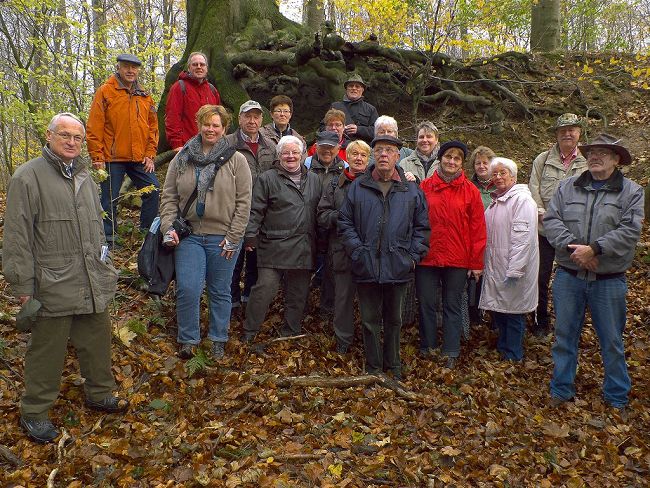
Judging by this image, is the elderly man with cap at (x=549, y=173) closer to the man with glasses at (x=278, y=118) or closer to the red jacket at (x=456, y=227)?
the red jacket at (x=456, y=227)

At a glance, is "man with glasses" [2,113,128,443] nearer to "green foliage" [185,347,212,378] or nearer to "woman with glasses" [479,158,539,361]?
"green foliage" [185,347,212,378]

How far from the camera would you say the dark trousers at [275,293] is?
5.39 m

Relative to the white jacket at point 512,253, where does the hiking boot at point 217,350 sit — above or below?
below

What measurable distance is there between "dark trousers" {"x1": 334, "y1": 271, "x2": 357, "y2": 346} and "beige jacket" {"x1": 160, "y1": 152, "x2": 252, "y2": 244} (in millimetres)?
1165

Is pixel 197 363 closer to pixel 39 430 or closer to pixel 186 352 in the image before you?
pixel 186 352

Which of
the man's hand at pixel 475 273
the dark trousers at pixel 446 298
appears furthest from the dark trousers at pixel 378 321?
the man's hand at pixel 475 273

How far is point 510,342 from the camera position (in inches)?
222

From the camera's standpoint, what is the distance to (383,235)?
16.0 feet

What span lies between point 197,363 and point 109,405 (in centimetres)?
89

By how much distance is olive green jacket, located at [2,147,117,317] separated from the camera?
11.5ft

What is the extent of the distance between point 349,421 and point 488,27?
48.1ft

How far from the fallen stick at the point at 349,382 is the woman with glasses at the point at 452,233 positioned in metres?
0.79

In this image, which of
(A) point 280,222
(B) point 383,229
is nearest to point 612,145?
(B) point 383,229

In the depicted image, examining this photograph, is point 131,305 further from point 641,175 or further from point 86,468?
point 641,175
